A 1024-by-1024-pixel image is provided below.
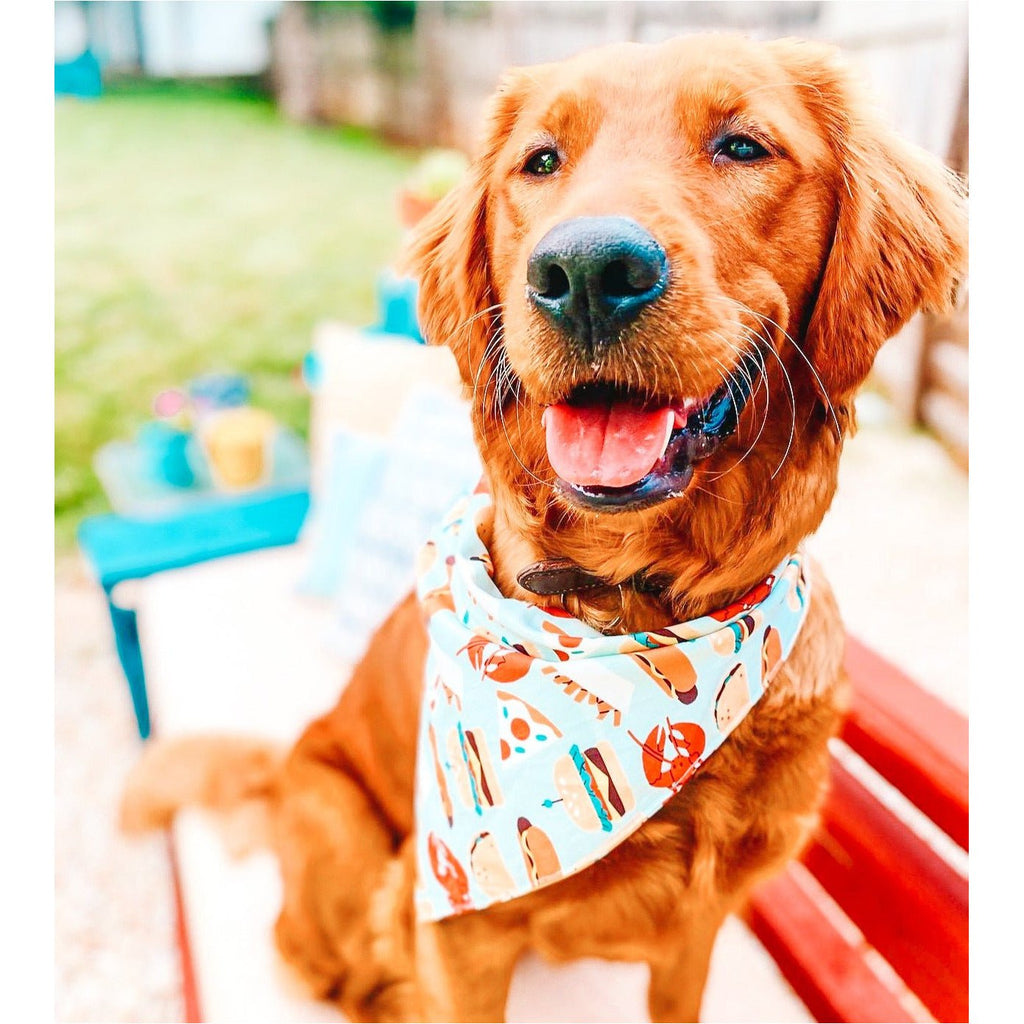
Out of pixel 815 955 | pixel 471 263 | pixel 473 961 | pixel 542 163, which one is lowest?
pixel 815 955

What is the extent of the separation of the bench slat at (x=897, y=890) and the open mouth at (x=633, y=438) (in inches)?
36.4

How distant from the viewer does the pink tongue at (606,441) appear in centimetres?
89

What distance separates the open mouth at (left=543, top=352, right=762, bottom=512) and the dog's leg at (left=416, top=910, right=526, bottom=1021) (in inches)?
27.7

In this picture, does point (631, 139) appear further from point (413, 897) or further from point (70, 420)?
Result: point (70, 420)

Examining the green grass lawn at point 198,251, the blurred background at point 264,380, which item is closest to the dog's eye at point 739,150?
the blurred background at point 264,380

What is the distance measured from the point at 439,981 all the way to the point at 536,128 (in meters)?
1.26

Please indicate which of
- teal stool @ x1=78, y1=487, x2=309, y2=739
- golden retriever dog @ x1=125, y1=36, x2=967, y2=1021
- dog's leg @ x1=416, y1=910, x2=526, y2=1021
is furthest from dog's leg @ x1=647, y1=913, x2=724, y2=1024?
teal stool @ x1=78, y1=487, x2=309, y2=739

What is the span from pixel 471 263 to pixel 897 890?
1.29 m

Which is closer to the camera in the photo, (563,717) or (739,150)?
(739,150)

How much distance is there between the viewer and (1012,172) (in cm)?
90

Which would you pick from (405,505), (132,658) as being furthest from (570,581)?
(132,658)

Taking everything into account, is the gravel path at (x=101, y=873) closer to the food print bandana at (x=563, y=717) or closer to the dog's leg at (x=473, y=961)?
the dog's leg at (x=473, y=961)

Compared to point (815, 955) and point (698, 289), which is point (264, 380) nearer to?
point (815, 955)

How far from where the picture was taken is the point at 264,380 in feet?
15.9
